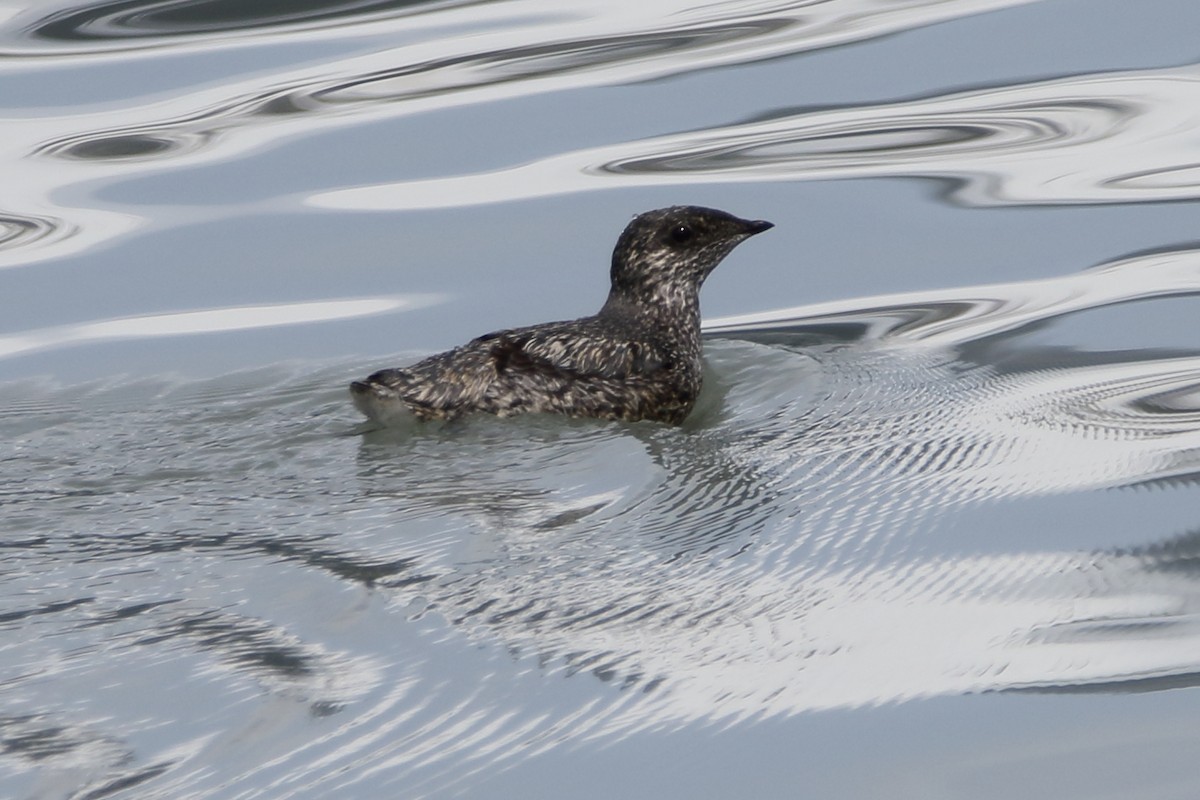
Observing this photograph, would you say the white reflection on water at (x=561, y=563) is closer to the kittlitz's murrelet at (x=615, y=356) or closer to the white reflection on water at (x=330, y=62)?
the kittlitz's murrelet at (x=615, y=356)

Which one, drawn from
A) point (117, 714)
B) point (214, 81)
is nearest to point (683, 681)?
point (117, 714)

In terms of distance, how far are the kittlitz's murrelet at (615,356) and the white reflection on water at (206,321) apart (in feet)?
4.84

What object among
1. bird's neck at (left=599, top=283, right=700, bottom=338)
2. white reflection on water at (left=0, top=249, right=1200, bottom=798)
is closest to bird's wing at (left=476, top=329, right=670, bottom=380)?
white reflection on water at (left=0, top=249, right=1200, bottom=798)

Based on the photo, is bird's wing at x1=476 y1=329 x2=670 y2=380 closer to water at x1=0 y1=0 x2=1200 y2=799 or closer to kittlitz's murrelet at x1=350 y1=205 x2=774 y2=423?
kittlitz's murrelet at x1=350 y1=205 x2=774 y2=423

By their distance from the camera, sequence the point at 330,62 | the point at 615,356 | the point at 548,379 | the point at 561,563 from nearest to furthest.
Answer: the point at 561,563, the point at 548,379, the point at 615,356, the point at 330,62

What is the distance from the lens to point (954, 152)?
10.4 metres

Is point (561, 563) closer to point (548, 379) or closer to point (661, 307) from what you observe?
point (548, 379)

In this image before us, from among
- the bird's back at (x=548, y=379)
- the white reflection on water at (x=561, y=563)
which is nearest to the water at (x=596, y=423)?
the white reflection on water at (x=561, y=563)

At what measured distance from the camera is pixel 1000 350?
796 centimetres

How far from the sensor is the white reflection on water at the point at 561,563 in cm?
427

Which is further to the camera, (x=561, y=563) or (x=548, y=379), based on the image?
(x=548, y=379)

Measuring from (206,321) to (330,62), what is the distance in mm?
2996

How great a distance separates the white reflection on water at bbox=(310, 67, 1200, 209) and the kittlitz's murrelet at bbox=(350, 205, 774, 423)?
2.05m

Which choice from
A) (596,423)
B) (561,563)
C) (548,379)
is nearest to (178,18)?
(548,379)
